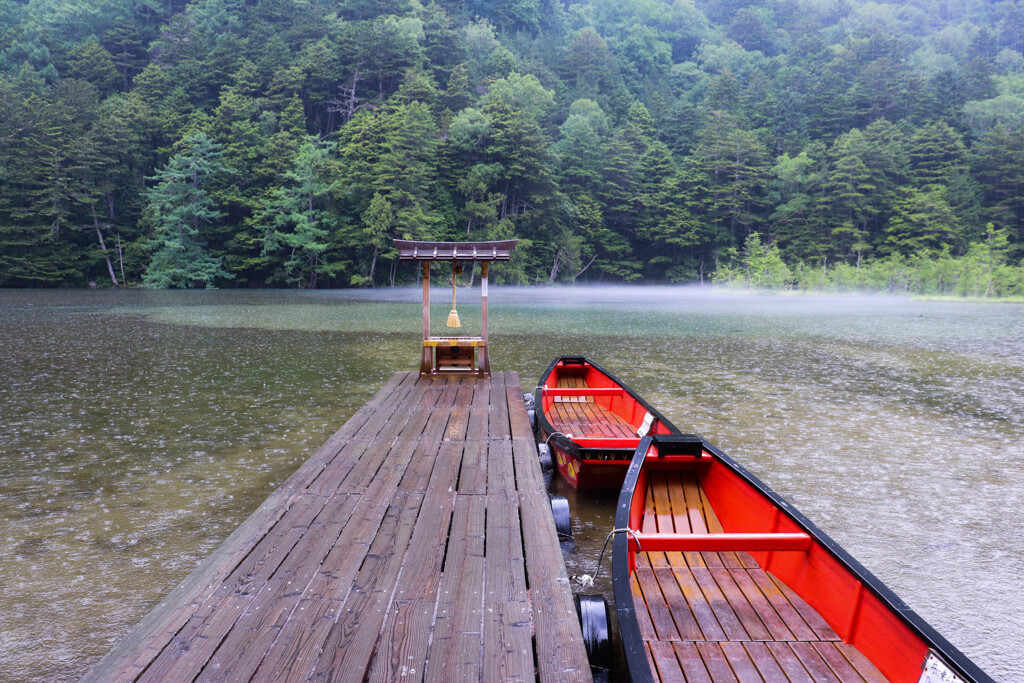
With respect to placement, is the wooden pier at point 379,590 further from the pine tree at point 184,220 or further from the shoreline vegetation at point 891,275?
the shoreline vegetation at point 891,275

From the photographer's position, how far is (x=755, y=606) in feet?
10.2

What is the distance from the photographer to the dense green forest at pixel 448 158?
46.8 metres

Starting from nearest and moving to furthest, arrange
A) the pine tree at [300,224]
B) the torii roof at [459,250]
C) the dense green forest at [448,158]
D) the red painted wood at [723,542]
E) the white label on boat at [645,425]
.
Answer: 1. the red painted wood at [723,542]
2. the white label on boat at [645,425]
3. the torii roof at [459,250]
4. the pine tree at [300,224]
5. the dense green forest at [448,158]

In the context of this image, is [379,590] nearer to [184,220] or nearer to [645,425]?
[645,425]

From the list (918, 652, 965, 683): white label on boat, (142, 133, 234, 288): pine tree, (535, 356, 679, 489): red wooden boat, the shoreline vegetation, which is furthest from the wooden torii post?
the shoreline vegetation

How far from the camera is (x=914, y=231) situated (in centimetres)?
5422

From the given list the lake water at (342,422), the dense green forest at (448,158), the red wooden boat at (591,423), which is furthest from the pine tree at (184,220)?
the red wooden boat at (591,423)

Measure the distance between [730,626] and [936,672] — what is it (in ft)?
2.98

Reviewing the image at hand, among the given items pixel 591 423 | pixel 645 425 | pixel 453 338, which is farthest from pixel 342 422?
pixel 645 425

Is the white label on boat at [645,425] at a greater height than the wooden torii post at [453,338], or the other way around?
the wooden torii post at [453,338]

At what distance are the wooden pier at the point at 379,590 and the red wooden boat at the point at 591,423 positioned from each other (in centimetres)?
92

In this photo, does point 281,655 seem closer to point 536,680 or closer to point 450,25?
point 536,680

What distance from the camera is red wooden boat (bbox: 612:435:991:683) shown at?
2400 mm

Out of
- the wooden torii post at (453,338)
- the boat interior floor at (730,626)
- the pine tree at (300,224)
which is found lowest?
the boat interior floor at (730,626)
